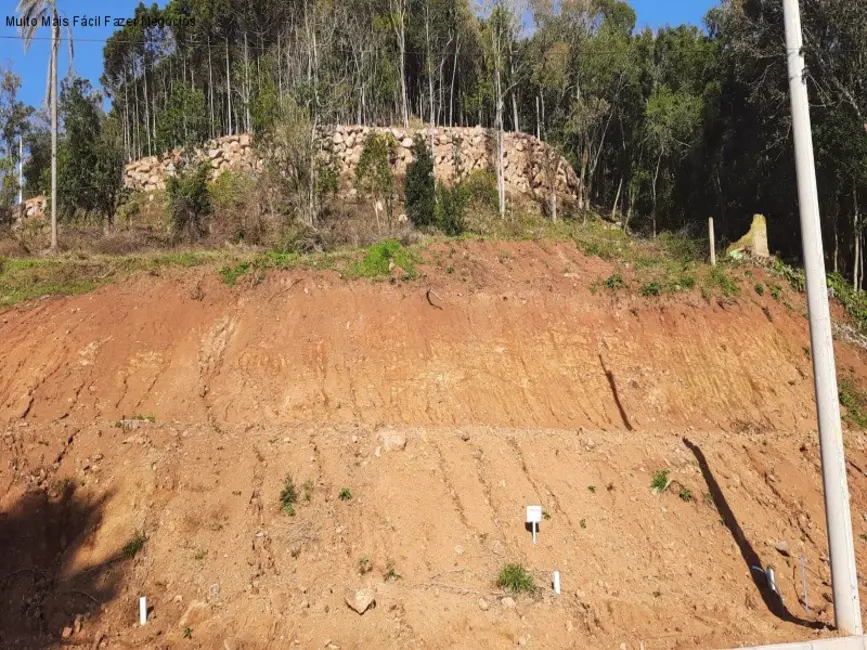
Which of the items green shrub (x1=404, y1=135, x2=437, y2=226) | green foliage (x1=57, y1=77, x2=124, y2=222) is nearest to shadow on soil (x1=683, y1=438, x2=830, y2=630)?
green shrub (x1=404, y1=135, x2=437, y2=226)

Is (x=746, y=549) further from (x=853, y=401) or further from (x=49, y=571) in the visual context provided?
(x=49, y=571)

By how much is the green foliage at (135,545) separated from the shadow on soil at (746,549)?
9453 mm

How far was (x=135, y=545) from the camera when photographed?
10.0 metres

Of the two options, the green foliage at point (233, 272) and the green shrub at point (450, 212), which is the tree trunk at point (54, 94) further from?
the green shrub at point (450, 212)

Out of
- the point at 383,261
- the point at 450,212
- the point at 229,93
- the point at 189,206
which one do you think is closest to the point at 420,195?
the point at 450,212

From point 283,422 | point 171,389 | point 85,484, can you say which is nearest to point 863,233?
point 283,422

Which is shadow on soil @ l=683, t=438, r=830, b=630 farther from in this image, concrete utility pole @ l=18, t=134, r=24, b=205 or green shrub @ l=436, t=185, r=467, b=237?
concrete utility pole @ l=18, t=134, r=24, b=205

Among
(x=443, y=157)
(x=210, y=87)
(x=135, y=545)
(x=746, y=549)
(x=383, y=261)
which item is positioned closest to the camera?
(x=135, y=545)

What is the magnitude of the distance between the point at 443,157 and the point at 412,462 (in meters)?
19.3

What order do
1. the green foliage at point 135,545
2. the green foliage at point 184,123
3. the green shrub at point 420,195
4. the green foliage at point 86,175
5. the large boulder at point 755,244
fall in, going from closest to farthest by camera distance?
the green foliage at point 135,545
the large boulder at point 755,244
the green shrub at point 420,195
the green foliage at point 86,175
the green foliage at point 184,123

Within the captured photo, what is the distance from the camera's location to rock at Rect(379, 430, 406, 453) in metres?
12.2

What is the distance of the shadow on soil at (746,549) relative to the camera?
33.7ft

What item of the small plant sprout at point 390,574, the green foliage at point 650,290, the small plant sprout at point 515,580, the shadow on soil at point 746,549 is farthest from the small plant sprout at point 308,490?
the green foliage at point 650,290

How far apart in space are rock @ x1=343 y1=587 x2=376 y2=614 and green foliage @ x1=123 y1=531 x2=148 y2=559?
10.2ft
